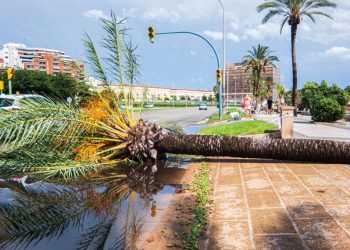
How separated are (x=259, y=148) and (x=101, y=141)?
3.43 m

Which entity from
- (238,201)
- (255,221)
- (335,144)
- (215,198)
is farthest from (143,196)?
(335,144)

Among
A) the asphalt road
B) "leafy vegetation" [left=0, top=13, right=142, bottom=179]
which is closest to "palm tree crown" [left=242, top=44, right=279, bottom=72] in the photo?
the asphalt road

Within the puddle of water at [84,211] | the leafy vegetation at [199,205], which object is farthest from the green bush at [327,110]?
the puddle of water at [84,211]

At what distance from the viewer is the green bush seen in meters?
20.6

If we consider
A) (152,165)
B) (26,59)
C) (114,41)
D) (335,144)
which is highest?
(26,59)

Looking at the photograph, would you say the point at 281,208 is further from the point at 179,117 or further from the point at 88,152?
the point at 179,117

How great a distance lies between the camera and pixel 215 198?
5.21 m

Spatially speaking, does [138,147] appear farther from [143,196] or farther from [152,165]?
[143,196]

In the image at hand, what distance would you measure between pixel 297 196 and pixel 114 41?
19.2 feet

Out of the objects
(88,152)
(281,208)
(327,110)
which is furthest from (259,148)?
(327,110)

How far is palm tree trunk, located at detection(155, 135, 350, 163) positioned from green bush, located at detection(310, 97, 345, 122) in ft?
47.4

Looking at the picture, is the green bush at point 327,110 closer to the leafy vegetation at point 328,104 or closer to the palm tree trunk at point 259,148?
the leafy vegetation at point 328,104

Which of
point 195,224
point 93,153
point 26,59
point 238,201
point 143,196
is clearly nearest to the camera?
point 195,224

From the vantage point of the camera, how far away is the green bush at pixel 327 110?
20625 millimetres
